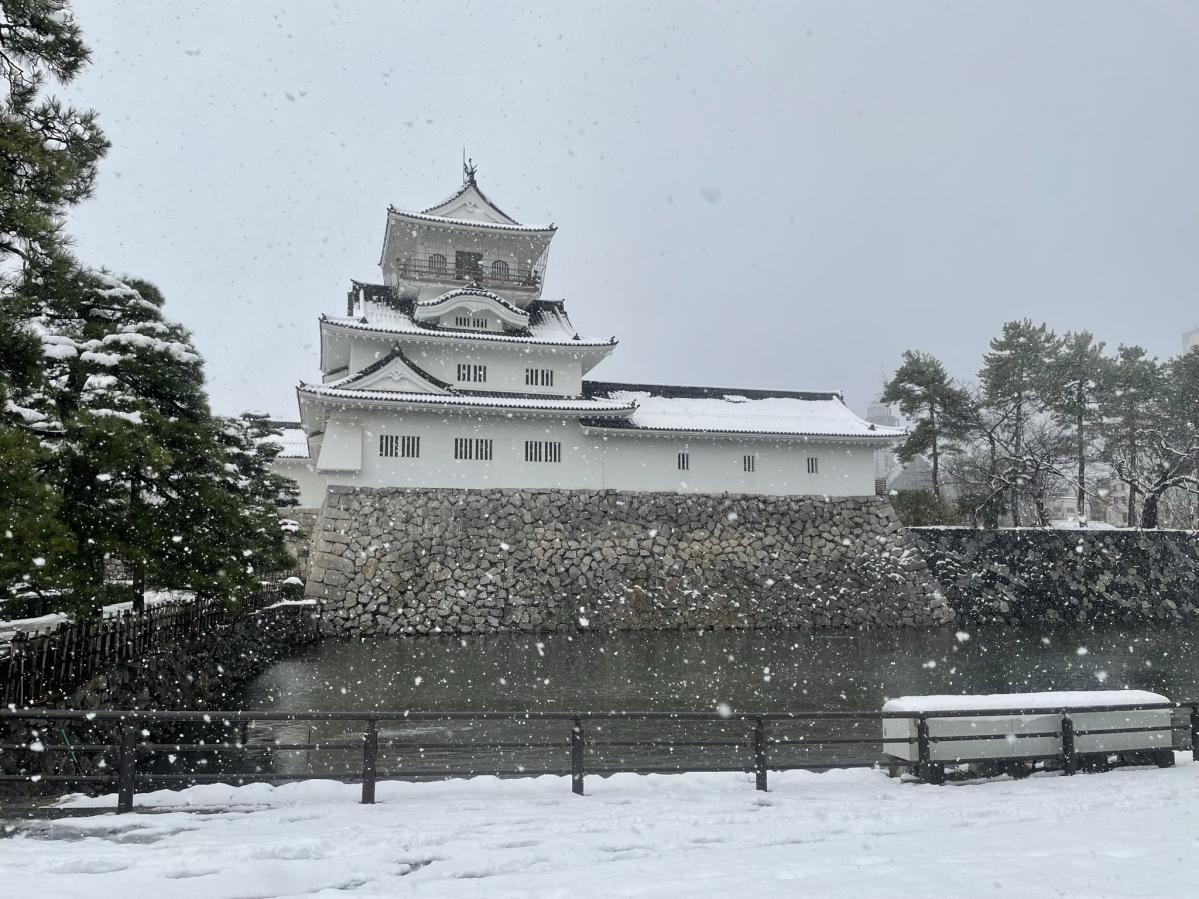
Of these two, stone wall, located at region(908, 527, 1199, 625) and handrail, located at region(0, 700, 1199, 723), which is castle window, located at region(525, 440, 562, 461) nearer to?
stone wall, located at region(908, 527, 1199, 625)

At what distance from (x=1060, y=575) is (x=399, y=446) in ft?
81.6

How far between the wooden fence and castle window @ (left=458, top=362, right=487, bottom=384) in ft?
44.0

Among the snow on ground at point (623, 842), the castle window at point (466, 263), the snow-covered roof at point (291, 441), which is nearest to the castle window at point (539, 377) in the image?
the castle window at point (466, 263)

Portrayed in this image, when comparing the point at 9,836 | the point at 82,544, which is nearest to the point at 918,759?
the point at 9,836

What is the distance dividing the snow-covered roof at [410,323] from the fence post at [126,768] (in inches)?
797

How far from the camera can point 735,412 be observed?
94.8 feet

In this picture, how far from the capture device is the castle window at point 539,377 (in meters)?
27.3

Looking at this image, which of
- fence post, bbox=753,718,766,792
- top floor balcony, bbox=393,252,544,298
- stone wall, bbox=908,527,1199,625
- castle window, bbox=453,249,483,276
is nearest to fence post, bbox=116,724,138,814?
fence post, bbox=753,718,766,792

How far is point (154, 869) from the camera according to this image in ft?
15.9

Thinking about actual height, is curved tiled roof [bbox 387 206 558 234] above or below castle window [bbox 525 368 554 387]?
above

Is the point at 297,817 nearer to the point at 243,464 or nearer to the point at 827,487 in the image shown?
the point at 243,464

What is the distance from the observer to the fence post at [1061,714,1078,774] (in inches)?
312

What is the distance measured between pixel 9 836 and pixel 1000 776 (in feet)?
27.9

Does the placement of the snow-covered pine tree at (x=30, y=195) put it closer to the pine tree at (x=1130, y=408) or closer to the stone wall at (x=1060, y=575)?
the stone wall at (x=1060, y=575)
